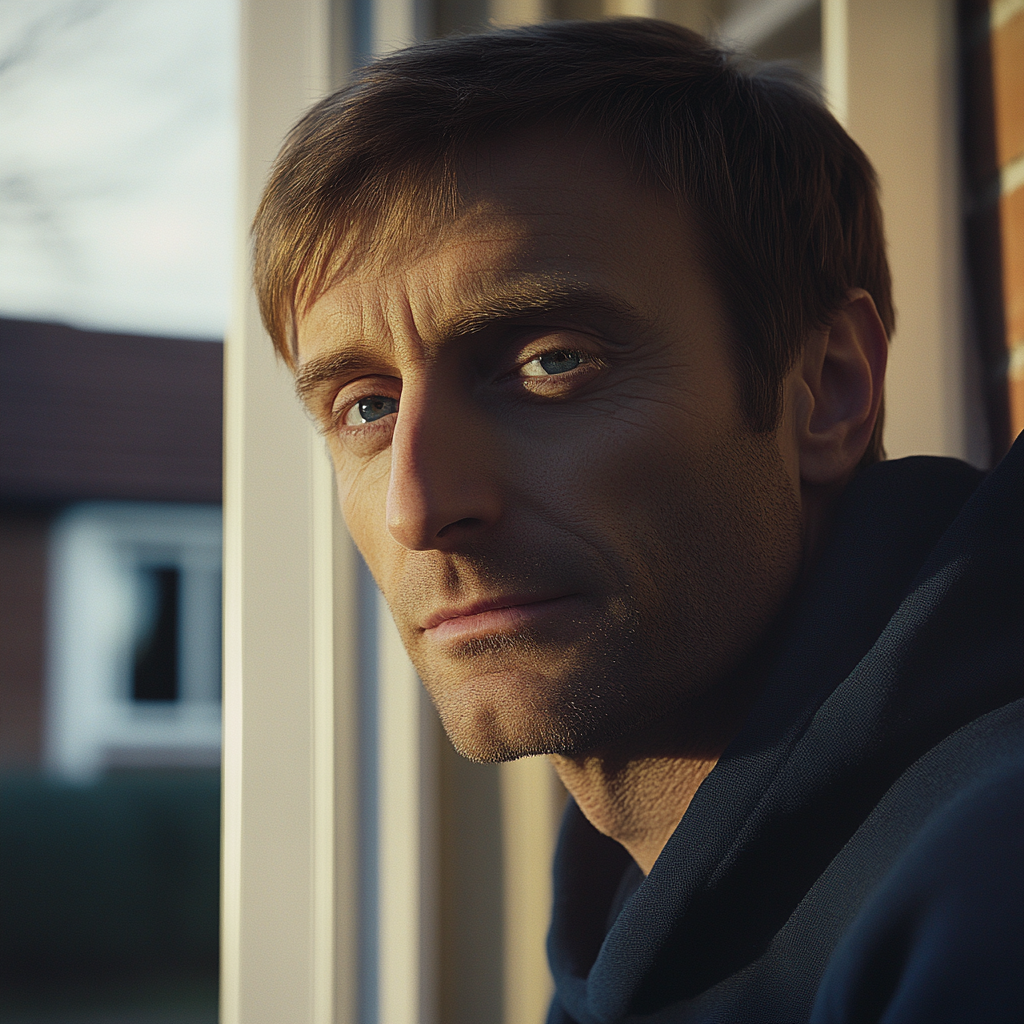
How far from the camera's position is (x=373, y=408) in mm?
1429

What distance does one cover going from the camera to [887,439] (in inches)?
66.0

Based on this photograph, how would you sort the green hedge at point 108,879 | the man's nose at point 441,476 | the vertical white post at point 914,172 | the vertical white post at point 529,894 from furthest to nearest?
1. the green hedge at point 108,879
2. the vertical white post at point 529,894
3. the vertical white post at point 914,172
4. the man's nose at point 441,476

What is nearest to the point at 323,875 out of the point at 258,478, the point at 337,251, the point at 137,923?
the point at 258,478

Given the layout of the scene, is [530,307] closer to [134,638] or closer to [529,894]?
[529,894]

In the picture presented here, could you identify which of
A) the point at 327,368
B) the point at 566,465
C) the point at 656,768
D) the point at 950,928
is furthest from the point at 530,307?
the point at 950,928

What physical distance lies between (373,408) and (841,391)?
63 cm

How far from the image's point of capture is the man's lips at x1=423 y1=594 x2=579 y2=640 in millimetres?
1181

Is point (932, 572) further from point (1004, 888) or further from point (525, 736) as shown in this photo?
point (525, 736)

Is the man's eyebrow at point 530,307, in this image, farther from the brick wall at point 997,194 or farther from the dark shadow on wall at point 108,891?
the dark shadow on wall at point 108,891

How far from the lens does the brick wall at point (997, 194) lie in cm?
156

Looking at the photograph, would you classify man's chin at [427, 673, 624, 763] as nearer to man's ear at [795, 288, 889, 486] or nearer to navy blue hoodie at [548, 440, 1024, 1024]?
navy blue hoodie at [548, 440, 1024, 1024]

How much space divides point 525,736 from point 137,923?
991cm

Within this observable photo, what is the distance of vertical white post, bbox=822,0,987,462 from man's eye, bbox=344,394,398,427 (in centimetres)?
81

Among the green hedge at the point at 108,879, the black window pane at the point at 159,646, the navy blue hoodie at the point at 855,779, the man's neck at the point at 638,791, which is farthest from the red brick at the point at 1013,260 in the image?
the black window pane at the point at 159,646
